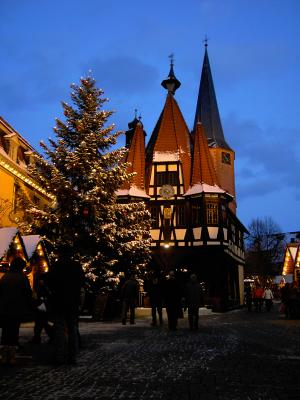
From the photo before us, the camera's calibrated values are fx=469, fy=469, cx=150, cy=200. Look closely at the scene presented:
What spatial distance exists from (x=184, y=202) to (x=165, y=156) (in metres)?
4.07

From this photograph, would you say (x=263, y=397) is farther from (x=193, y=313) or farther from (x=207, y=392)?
(x=193, y=313)

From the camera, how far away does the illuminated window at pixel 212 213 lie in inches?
1321

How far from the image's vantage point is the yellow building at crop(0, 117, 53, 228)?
2400 centimetres

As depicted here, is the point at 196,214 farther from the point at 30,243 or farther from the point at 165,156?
the point at 30,243

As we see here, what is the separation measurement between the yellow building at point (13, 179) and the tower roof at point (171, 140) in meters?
11.1

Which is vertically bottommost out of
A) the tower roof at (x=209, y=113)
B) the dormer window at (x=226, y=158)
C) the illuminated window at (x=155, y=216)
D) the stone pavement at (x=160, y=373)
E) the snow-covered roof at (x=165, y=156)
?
the stone pavement at (x=160, y=373)

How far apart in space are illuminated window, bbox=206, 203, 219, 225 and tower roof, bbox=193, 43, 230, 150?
13.6m

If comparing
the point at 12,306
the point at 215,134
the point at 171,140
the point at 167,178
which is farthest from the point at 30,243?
the point at 215,134

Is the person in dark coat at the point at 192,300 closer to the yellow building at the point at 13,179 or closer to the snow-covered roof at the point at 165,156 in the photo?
the yellow building at the point at 13,179

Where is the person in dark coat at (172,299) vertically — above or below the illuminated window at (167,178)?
below

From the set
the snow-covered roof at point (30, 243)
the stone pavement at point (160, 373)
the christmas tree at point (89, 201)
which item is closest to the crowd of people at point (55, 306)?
the stone pavement at point (160, 373)

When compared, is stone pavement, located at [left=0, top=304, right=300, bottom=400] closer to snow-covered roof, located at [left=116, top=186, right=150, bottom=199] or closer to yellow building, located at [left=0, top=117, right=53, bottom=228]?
yellow building, located at [left=0, top=117, right=53, bottom=228]

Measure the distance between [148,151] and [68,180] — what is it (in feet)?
54.0

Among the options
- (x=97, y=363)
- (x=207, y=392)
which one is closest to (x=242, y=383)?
(x=207, y=392)
